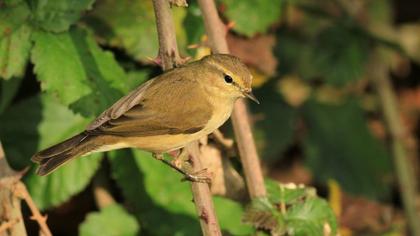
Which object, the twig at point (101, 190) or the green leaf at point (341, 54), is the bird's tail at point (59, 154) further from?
the green leaf at point (341, 54)

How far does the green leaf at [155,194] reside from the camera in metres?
4.01

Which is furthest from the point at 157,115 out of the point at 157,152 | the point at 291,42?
the point at 291,42

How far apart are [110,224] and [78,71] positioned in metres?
0.95

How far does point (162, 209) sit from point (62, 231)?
48.1 inches

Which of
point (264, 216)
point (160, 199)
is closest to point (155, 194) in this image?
point (160, 199)

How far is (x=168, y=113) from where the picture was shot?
3484 mm

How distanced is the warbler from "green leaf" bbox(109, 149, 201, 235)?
0.52 meters

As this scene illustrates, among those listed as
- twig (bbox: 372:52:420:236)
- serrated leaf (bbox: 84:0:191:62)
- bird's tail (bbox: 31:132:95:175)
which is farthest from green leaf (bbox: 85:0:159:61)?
twig (bbox: 372:52:420:236)

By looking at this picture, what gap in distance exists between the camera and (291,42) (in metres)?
5.85

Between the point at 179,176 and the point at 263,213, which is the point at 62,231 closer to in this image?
the point at 179,176

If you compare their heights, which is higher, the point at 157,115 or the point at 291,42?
the point at 291,42

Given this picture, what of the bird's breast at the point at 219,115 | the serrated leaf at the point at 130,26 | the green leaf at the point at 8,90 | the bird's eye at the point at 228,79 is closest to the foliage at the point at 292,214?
the bird's breast at the point at 219,115

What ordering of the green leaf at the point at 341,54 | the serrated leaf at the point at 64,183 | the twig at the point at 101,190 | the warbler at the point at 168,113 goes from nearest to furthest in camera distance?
the warbler at the point at 168,113, the serrated leaf at the point at 64,183, the twig at the point at 101,190, the green leaf at the point at 341,54

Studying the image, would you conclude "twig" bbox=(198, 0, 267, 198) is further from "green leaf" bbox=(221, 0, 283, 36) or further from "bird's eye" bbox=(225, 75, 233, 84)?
"green leaf" bbox=(221, 0, 283, 36)
